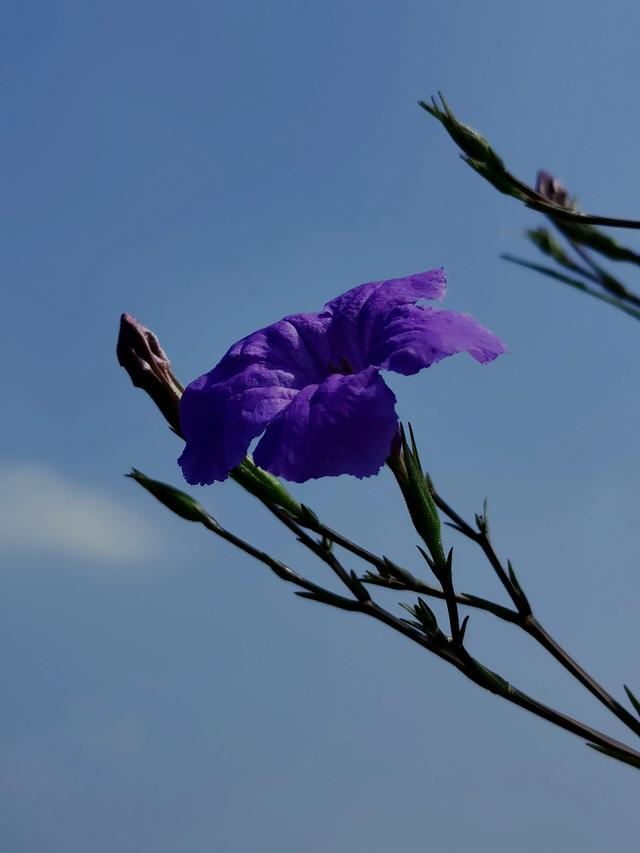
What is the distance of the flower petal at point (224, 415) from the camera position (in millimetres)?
1431

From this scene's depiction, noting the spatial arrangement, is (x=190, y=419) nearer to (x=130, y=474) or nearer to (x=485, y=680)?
(x=130, y=474)

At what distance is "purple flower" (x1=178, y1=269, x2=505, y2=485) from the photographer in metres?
1.30

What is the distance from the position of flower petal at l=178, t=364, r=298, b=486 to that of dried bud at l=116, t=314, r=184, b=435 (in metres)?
0.17

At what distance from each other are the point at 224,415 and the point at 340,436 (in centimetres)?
24

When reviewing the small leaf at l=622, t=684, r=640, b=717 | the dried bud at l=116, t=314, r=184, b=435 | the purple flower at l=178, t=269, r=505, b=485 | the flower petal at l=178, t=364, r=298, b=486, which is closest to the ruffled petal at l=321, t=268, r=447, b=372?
the purple flower at l=178, t=269, r=505, b=485

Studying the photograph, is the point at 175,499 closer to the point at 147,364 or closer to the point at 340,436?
the point at 147,364

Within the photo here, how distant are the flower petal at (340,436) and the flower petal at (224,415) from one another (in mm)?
79

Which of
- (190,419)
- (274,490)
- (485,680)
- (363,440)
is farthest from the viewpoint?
(274,490)

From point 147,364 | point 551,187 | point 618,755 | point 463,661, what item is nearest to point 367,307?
point 147,364

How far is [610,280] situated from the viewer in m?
1.64

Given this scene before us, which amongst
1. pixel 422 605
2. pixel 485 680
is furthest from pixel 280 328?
pixel 485 680

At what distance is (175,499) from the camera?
1.73m

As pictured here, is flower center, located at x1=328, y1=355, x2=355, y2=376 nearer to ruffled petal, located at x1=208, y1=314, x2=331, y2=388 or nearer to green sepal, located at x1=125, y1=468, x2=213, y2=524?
ruffled petal, located at x1=208, y1=314, x2=331, y2=388

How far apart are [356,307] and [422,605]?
501 mm
